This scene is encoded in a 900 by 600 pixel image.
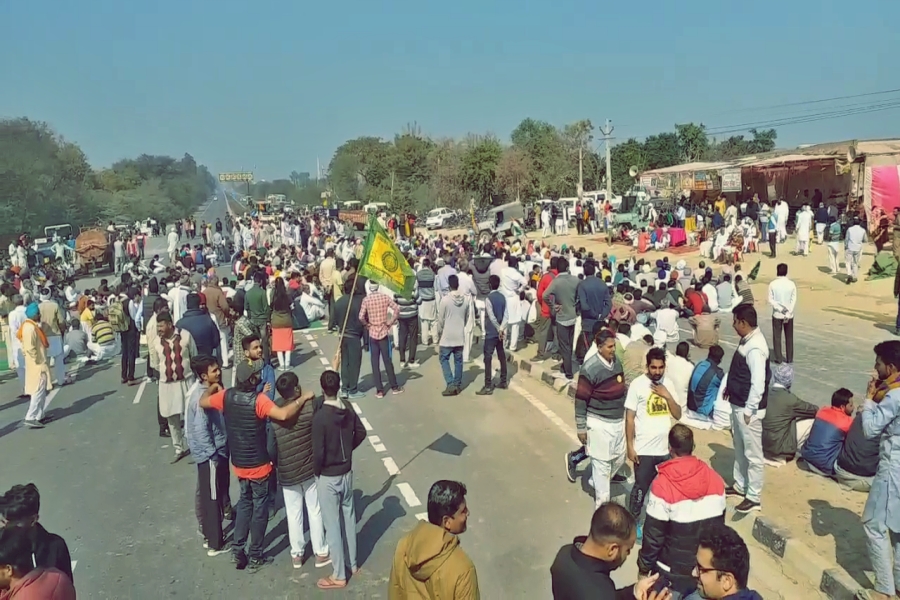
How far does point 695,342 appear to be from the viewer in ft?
39.9

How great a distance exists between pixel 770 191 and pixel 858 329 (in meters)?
19.9

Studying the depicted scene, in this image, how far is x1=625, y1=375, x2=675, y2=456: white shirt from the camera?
6004mm

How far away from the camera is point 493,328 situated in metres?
11.2

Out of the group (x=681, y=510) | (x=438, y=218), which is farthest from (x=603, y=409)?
(x=438, y=218)

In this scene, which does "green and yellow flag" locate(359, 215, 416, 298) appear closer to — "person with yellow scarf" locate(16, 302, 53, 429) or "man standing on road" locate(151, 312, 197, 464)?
"man standing on road" locate(151, 312, 197, 464)

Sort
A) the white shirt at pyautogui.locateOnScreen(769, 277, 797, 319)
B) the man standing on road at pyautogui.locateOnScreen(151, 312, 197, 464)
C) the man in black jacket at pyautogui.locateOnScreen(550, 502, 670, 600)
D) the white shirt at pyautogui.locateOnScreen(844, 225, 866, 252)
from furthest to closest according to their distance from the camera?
the white shirt at pyautogui.locateOnScreen(844, 225, 866, 252)
the white shirt at pyautogui.locateOnScreen(769, 277, 797, 319)
the man standing on road at pyautogui.locateOnScreen(151, 312, 197, 464)
the man in black jacket at pyautogui.locateOnScreen(550, 502, 670, 600)

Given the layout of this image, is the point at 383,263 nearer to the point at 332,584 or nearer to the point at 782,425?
the point at 332,584

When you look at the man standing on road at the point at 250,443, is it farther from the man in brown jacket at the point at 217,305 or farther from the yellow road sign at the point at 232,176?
the yellow road sign at the point at 232,176

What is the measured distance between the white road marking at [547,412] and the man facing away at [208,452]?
4.41 meters

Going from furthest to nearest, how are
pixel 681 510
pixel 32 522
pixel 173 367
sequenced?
pixel 173 367, pixel 681 510, pixel 32 522

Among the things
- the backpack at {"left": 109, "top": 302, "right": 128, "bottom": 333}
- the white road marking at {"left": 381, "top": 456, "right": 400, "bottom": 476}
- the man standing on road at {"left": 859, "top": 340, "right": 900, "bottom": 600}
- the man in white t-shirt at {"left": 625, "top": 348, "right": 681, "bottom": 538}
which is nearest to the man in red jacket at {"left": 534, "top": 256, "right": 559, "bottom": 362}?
the white road marking at {"left": 381, "top": 456, "right": 400, "bottom": 476}

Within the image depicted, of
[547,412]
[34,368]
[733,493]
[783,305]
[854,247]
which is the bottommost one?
[547,412]

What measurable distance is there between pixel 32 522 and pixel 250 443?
5.96ft

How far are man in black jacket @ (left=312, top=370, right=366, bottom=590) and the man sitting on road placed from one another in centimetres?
453
